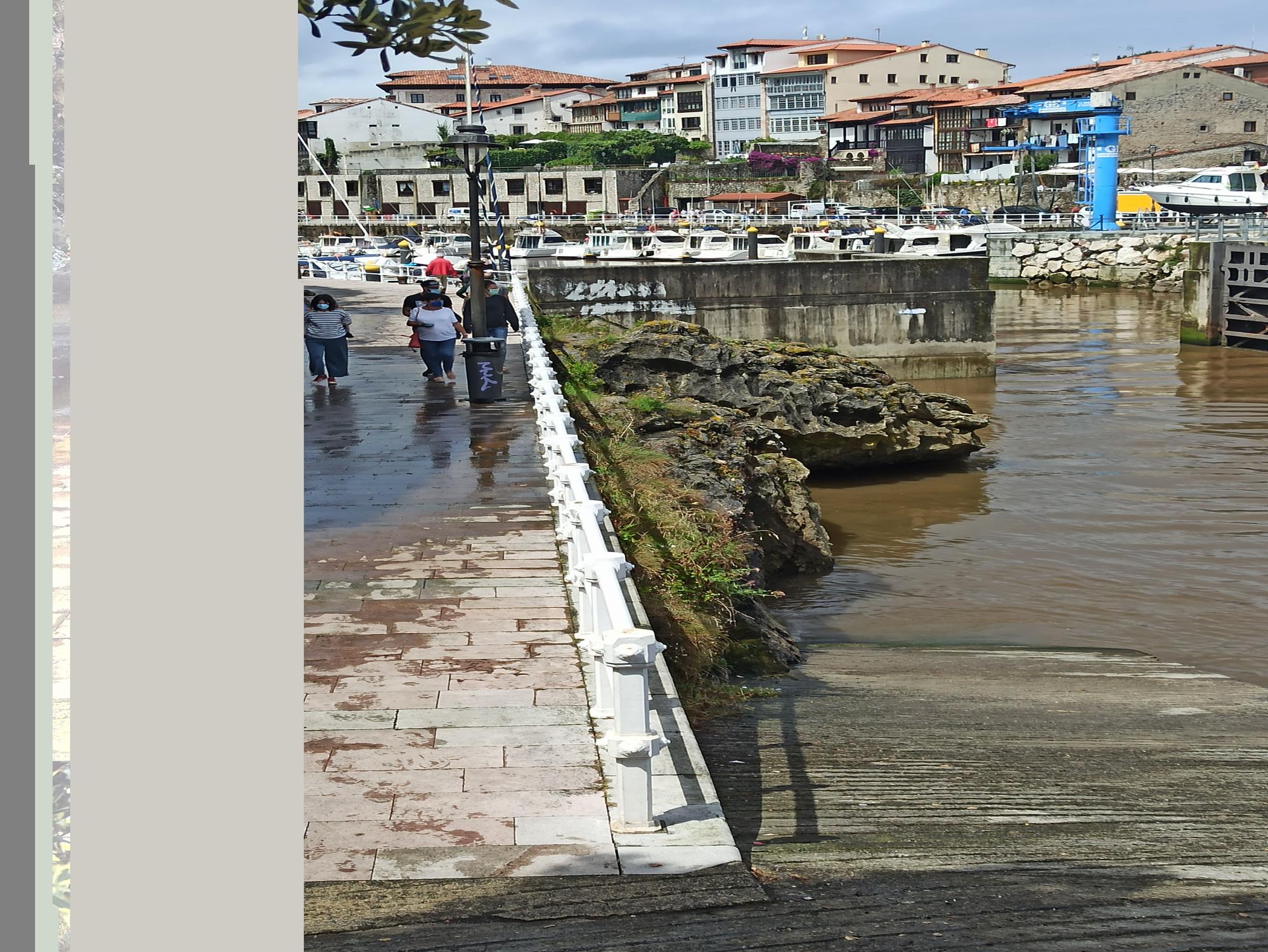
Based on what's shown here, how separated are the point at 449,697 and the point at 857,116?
104469 millimetres

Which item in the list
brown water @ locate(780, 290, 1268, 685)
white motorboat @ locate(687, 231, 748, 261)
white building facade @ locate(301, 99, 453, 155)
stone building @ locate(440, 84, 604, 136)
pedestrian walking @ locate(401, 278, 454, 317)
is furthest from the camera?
stone building @ locate(440, 84, 604, 136)

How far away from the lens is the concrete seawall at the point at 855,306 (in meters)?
30.6

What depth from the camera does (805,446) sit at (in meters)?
20.3

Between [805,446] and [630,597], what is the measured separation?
13.7m

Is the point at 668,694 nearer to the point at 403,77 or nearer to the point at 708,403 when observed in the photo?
the point at 708,403

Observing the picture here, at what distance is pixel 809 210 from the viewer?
84812mm

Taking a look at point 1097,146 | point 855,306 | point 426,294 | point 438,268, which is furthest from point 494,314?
point 1097,146

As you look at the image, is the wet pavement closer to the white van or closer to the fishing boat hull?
the fishing boat hull

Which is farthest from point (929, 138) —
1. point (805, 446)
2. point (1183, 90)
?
point (805, 446)

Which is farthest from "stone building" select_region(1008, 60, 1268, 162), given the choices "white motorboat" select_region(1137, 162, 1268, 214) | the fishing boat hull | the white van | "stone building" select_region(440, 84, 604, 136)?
"stone building" select_region(440, 84, 604, 136)

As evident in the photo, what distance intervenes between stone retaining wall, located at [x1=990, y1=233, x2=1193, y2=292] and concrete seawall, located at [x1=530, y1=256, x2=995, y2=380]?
30.6 meters

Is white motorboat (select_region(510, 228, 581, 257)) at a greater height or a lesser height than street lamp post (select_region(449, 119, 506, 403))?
greater

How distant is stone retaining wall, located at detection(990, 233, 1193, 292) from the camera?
198ft

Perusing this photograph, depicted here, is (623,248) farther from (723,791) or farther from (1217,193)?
(1217,193)
